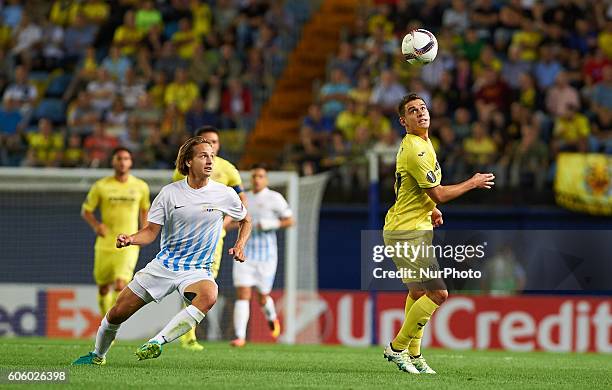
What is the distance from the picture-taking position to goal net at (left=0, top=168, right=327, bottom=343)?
1981 centimetres

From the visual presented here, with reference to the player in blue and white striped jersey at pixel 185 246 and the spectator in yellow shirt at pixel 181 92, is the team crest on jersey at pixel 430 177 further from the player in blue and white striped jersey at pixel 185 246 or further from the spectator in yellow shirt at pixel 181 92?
the spectator in yellow shirt at pixel 181 92

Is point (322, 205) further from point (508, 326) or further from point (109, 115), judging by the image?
point (109, 115)

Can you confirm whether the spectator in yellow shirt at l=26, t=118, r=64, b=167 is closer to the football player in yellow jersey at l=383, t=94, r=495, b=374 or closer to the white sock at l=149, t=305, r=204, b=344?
the football player in yellow jersey at l=383, t=94, r=495, b=374

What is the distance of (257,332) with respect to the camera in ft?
65.5

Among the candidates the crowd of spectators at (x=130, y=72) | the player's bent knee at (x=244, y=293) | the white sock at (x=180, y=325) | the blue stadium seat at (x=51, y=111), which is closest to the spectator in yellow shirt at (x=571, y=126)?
the crowd of spectators at (x=130, y=72)

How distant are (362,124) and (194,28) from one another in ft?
16.6

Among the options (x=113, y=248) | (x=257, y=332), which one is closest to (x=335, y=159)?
(x=257, y=332)

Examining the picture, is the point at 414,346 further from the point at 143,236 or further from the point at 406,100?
the point at 143,236

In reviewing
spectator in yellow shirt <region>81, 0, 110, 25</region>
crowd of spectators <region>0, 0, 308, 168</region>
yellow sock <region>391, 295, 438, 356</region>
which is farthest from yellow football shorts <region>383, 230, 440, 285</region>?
spectator in yellow shirt <region>81, 0, 110, 25</region>

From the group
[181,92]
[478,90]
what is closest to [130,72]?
[181,92]

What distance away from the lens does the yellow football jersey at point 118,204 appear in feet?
53.0

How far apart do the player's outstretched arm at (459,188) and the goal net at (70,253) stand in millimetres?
8295

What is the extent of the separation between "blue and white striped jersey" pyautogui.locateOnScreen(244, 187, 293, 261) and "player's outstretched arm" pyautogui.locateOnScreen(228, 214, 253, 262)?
5673 mm

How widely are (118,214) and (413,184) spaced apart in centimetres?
565
